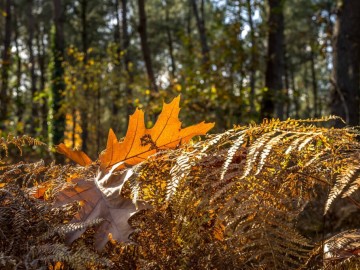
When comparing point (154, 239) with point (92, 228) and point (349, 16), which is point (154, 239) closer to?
point (92, 228)

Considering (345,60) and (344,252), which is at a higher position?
(345,60)

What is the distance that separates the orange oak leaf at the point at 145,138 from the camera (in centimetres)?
97

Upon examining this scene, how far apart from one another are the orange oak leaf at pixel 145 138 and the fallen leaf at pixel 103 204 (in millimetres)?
49

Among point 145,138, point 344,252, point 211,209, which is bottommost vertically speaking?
point 344,252

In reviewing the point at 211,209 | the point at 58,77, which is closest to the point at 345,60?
the point at 211,209

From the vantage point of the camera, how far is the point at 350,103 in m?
6.30

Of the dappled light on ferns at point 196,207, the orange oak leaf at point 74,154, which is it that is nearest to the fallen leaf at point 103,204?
the dappled light on ferns at point 196,207

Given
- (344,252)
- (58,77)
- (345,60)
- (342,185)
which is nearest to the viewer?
(342,185)

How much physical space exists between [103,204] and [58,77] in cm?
1553

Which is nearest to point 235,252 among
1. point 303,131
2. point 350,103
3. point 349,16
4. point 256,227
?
point 256,227

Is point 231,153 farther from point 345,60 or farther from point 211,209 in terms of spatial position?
point 345,60

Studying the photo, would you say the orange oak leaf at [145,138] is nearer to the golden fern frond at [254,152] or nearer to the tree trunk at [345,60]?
the golden fern frond at [254,152]

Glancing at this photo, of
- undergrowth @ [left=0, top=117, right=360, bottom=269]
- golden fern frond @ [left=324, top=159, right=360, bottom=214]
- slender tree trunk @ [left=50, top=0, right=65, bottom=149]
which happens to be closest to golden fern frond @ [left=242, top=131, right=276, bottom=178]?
undergrowth @ [left=0, top=117, right=360, bottom=269]

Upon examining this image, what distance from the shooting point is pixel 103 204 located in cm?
89
